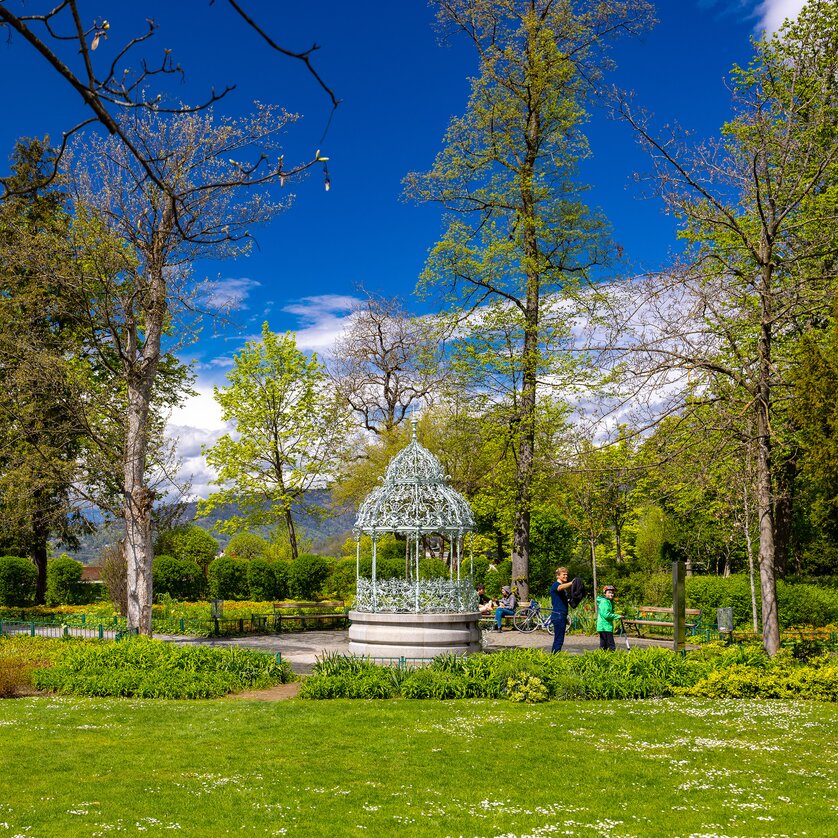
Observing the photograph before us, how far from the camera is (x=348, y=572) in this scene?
3019cm

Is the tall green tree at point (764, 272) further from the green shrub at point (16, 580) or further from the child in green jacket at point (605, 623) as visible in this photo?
the green shrub at point (16, 580)

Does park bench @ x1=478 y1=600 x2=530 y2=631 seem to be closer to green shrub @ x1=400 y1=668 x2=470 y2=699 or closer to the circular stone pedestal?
the circular stone pedestal

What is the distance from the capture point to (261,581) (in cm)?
2939

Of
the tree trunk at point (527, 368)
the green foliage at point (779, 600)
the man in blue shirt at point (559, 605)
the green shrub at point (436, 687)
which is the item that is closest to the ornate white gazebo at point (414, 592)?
the man in blue shirt at point (559, 605)

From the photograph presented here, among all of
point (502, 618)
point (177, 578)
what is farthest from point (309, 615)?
point (177, 578)

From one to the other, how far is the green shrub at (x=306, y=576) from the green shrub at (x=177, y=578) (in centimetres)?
463

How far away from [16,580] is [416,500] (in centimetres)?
2014

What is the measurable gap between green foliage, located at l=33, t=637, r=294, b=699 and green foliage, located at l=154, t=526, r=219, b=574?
19.0 metres

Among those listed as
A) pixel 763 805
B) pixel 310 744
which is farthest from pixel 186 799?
pixel 763 805

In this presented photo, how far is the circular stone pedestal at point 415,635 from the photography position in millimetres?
16641

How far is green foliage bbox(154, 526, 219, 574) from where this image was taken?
3391 cm

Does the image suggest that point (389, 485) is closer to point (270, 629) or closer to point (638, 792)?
point (270, 629)

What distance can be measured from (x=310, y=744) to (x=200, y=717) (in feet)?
7.49

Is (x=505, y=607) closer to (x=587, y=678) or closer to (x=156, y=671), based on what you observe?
(x=587, y=678)
